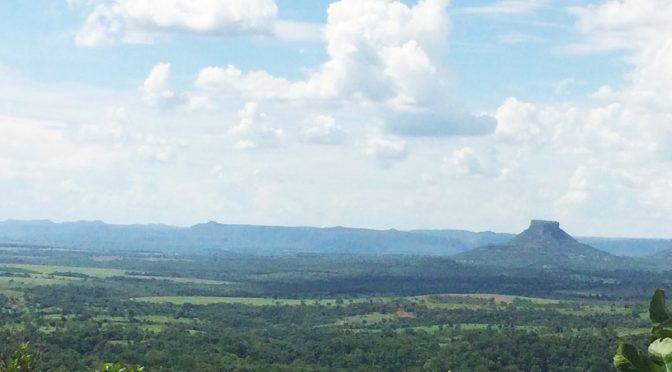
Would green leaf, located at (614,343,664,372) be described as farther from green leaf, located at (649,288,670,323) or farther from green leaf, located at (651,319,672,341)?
green leaf, located at (649,288,670,323)

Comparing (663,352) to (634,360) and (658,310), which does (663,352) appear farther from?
(658,310)

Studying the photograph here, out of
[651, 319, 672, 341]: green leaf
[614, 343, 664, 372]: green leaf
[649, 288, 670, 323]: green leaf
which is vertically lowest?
[614, 343, 664, 372]: green leaf

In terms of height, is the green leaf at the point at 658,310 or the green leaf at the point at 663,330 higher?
the green leaf at the point at 658,310

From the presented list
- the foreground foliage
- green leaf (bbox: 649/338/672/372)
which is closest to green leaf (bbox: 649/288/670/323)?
the foreground foliage

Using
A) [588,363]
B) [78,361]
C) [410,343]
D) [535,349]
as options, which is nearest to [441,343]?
[410,343]

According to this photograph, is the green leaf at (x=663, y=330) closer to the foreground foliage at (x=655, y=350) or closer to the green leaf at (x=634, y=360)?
the foreground foliage at (x=655, y=350)

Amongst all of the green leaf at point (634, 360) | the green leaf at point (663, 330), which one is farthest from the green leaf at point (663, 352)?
the green leaf at point (663, 330)

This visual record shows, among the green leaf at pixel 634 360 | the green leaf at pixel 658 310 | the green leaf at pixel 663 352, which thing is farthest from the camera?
the green leaf at pixel 658 310

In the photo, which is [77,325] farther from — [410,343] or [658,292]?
[658,292]
